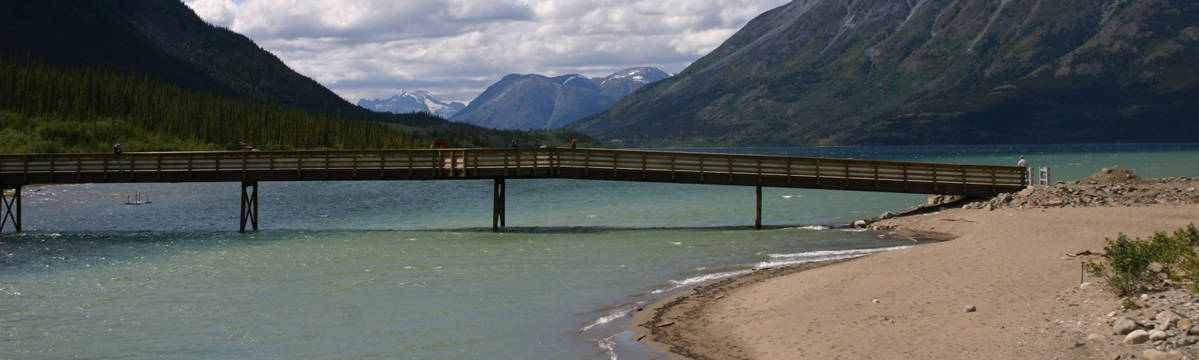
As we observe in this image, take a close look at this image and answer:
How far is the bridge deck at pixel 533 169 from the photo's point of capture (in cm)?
4638

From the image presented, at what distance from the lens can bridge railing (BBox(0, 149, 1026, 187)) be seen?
46.5 metres

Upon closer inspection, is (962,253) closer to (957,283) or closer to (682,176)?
(957,283)

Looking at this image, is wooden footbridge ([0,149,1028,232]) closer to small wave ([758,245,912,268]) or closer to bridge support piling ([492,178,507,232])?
bridge support piling ([492,178,507,232])

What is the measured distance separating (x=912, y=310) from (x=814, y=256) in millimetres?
12917

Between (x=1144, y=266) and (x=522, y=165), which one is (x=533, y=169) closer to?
(x=522, y=165)

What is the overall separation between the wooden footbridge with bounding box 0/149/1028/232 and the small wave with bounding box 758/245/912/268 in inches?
463

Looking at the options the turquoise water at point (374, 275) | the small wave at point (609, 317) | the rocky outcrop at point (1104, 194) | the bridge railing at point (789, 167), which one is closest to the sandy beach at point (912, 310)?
the small wave at point (609, 317)

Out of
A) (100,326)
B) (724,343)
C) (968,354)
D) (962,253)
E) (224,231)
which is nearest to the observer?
(968,354)

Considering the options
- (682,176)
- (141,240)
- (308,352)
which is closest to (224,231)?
(141,240)

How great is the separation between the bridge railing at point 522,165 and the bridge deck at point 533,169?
48 millimetres

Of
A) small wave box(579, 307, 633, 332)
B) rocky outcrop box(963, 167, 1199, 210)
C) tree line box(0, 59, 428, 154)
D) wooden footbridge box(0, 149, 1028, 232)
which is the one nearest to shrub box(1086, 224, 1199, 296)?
small wave box(579, 307, 633, 332)

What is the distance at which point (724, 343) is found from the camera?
18750 mm

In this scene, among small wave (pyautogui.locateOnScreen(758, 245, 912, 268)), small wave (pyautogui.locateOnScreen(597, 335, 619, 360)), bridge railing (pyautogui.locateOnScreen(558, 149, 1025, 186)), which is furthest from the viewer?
bridge railing (pyautogui.locateOnScreen(558, 149, 1025, 186))

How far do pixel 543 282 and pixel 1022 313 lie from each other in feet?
46.1
